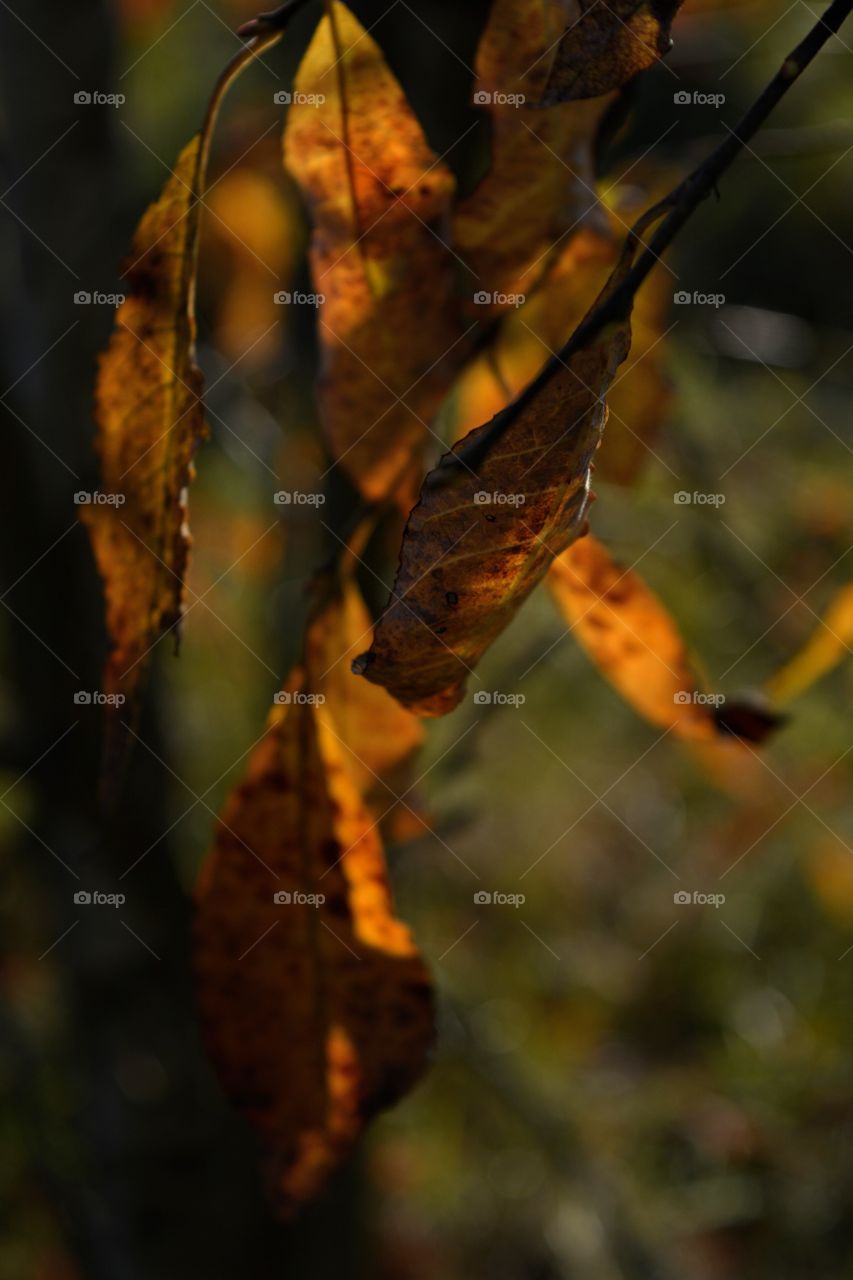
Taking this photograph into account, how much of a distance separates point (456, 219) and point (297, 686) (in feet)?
0.48

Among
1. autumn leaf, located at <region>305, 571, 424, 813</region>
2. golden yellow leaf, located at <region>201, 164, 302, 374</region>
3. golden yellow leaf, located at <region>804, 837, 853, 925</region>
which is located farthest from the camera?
golden yellow leaf, located at <region>804, 837, 853, 925</region>

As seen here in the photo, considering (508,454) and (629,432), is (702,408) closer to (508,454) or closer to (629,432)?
(629,432)

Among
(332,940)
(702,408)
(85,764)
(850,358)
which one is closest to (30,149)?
(85,764)

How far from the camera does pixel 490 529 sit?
24 cm

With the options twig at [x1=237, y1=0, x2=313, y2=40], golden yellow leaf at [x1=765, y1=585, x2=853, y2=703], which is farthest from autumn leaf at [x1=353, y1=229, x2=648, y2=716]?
golden yellow leaf at [x1=765, y1=585, x2=853, y2=703]

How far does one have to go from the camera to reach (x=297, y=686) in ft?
1.04

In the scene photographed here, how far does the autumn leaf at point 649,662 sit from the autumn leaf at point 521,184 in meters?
0.09

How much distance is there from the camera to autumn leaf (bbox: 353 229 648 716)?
227 mm

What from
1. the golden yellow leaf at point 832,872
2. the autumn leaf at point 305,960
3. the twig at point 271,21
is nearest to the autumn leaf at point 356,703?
the autumn leaf at point 305,960

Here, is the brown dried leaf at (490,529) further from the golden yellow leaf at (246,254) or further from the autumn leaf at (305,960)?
the golden yellow leaf at (246,254)

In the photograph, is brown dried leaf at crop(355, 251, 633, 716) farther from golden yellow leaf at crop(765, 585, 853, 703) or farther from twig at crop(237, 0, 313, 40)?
golden yellow leaf at crop(765, 585, 853, 703)

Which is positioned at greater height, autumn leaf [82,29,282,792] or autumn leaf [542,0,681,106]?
autumn leaf [542,0,681,106]

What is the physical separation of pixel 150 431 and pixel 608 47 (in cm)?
14

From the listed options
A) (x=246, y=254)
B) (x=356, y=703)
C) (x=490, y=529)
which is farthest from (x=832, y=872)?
(x=490, y=529)
